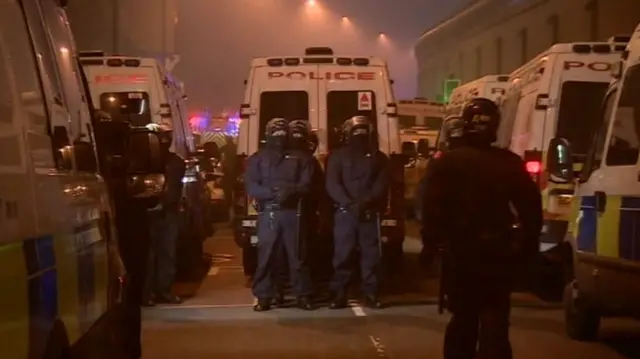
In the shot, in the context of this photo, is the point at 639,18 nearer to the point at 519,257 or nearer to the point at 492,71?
the point at 492,71

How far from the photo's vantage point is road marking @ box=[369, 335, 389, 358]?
28.2ft

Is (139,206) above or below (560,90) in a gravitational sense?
below

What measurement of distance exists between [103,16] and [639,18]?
1268 centimetres

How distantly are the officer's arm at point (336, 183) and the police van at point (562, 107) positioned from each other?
6.40 feet

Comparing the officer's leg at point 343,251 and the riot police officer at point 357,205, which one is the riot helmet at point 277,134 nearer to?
the riot police officer at point 357,205

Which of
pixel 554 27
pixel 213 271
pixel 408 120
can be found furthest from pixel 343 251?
pixel 554 27

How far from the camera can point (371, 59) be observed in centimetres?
1287

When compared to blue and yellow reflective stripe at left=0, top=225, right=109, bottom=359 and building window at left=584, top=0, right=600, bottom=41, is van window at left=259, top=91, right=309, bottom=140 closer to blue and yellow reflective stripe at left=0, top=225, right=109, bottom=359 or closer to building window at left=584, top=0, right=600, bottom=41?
blue and yellow reflective stripe at left=0, top=225, right=109, bottom=359

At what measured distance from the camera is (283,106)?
12.9 m

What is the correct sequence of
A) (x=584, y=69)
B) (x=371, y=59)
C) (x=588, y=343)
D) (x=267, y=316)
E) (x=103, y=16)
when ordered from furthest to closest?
(x=103, y=16)
(x=371, y=59)
(x=584, y=69)
(x=267, y=316)
(x=588, y=343)

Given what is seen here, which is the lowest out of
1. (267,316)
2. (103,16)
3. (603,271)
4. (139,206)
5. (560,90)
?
(267,316)

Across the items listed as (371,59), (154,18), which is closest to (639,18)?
(154,18)

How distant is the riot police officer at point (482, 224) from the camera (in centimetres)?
585

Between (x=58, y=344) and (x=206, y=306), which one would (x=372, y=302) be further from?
(x=58, y=344)
